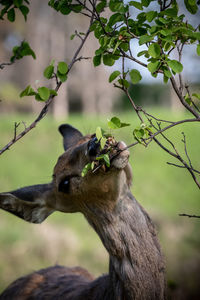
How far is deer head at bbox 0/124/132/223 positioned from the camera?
2988 millimetres

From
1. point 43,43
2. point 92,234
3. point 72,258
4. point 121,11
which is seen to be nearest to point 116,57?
point 121,11

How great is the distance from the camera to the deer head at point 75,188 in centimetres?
299

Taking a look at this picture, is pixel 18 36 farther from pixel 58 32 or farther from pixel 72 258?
pixel 72 258

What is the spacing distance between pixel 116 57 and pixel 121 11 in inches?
13.3

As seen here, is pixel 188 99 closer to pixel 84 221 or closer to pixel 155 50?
pixel 155 50

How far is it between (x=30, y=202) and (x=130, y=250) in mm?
1012

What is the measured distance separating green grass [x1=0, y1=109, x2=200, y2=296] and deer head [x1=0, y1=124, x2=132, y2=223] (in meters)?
2.09

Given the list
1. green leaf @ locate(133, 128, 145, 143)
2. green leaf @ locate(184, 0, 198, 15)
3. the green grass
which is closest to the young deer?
green leaf @ locate(133, 128, 145, 143)

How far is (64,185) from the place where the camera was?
3404 millimetres

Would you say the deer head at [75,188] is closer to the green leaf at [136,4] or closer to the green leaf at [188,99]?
the green leaf at [188,99]

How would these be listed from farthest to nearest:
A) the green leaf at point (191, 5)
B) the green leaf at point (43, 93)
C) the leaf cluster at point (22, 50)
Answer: the leaf cluster at point (22, 50) < the green leaf at point (43, 93) < the green leaf at point (191, 5)

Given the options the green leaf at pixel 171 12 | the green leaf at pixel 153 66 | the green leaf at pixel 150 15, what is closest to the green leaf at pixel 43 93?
the green leaf at pixel 153 66

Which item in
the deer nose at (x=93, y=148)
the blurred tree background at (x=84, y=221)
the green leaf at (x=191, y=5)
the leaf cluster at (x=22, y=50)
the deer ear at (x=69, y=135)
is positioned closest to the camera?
the green leaf at (x=191, y=5)

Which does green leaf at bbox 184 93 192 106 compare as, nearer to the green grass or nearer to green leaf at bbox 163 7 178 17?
green leaf at bbox 163 7 178 17
